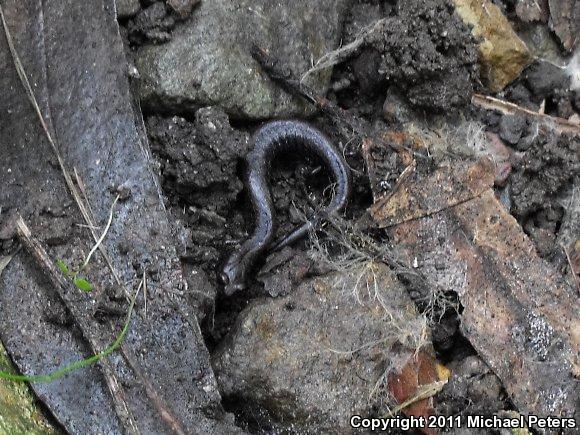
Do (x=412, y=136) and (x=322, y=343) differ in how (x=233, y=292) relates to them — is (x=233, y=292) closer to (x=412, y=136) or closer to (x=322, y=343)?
(x=322, y=343)

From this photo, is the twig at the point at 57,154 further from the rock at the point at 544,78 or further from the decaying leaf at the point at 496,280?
the rock at the point at 544,78

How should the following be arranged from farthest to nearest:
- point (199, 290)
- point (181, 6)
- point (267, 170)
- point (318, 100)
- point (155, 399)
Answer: point (267, 170) → point (318, 100) → point (181, 6) → point (199, 290) → point (155, 399)

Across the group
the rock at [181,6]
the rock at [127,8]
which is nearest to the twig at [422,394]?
the rock at [181,6]

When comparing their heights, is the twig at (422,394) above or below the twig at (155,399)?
below

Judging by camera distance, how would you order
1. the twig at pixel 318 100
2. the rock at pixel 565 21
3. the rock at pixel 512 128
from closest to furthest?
the twig at pixel 318 100
the rock at pixel 512 128
the rock at pixel 565 21

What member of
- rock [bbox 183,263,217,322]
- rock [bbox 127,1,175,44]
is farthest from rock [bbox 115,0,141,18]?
rock [bbox 183,263,217,322]

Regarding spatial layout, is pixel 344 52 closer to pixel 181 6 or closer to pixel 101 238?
pixel 181 6

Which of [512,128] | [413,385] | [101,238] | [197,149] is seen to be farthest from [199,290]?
[512,128]
